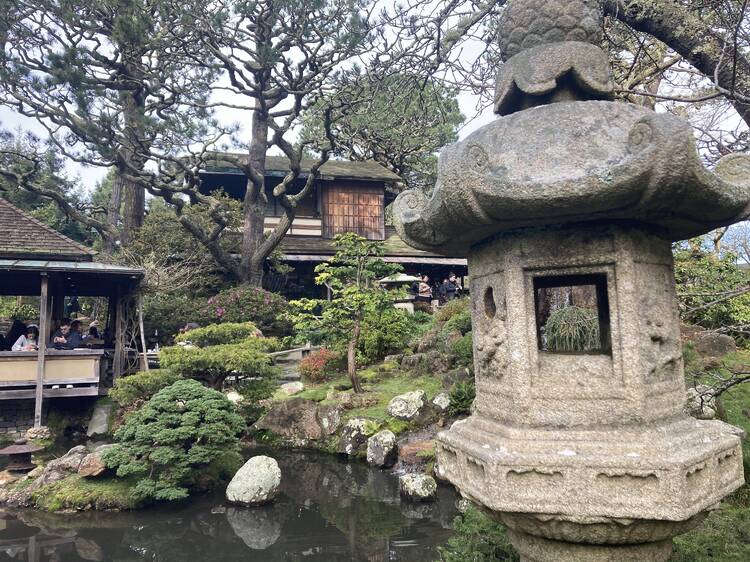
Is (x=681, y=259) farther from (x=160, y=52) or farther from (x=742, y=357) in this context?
(x=160, y=52)

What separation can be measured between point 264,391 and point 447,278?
11770 millimetres

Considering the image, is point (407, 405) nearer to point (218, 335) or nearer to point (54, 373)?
point (218, 335)

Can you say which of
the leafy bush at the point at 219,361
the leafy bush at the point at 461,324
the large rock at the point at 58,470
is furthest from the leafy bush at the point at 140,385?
the leafy bush at the point at 461,324

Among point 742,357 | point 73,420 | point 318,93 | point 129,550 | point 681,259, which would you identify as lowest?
point 129,550

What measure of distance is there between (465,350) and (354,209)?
11712 millimetres

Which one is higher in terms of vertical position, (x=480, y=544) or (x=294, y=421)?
(x=480, y=544)

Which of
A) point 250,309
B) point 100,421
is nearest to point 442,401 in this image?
point 250,309

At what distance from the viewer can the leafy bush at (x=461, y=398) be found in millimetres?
9898

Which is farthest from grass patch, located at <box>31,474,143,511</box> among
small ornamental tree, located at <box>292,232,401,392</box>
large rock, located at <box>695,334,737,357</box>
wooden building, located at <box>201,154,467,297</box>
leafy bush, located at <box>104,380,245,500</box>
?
wooden building, located at <box>201,154,467,297</box>

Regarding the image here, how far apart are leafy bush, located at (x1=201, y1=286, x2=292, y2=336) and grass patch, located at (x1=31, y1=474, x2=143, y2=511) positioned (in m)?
7.41

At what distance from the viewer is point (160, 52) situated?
1591cm

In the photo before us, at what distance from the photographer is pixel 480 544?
3.99 m

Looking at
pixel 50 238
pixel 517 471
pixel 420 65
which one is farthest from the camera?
pixel 50 238

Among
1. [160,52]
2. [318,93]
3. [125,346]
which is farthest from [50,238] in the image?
[318,93]
